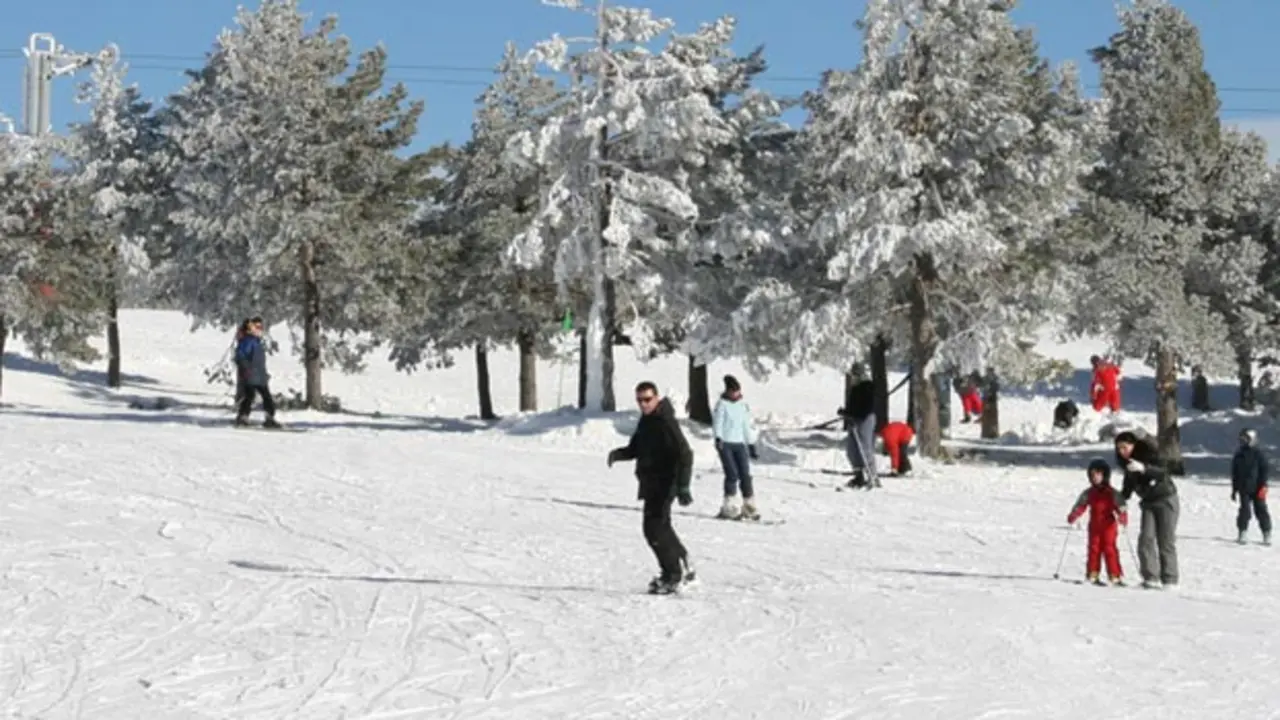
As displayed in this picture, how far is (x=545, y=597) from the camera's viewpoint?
1312 centimetres

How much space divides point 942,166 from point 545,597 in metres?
18.4

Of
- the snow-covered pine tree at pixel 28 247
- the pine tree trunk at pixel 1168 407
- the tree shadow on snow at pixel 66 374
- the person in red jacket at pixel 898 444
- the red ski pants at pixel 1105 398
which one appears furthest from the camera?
the tree shadow on snow at pixel 66 374

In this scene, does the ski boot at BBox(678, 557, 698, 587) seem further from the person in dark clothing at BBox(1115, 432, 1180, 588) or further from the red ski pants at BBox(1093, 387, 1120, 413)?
the red ski pants at BBox(1093, 387, 1120, 413)

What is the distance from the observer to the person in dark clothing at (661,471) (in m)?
12.8

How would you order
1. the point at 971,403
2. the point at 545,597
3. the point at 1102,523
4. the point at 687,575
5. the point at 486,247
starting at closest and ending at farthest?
the point at 545,597 → the point at 687,575 → the point at 1102,523 → the point at 486,247 → the point at 971,403

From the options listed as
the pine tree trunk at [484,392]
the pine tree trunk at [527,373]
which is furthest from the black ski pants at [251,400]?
the pine tree trunk at [484,392]

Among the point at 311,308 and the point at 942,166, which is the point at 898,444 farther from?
the point at 311,308

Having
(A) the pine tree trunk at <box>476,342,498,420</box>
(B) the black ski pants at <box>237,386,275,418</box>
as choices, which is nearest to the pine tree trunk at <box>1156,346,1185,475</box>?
(B) the black ski pants at <box>237,386,275,418</box>

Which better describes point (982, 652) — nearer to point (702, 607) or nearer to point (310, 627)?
point (702, 607)

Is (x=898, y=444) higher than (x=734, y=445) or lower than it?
lower

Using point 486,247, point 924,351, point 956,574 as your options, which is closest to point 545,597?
point 956,574

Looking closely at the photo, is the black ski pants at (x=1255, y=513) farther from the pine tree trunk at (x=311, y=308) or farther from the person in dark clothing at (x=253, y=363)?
the pine tree trunk at (x=311, y=308)

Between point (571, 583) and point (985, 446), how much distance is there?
24956 millimetres

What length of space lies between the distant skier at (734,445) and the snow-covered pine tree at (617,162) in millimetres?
11904
